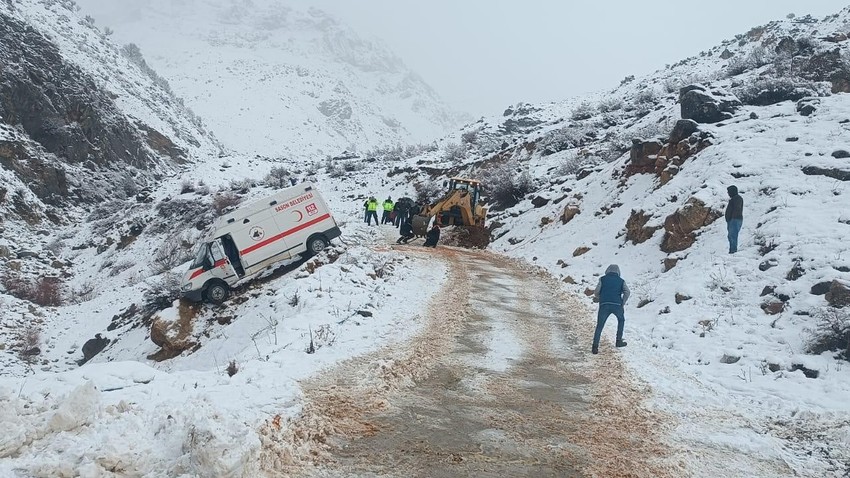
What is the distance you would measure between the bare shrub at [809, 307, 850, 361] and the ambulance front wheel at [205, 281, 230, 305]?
50.5 ft

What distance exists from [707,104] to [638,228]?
748cm

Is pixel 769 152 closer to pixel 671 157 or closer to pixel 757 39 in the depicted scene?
pixel 671 157

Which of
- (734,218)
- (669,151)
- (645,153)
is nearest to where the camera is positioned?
(734,218)

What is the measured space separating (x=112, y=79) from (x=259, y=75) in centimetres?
7575

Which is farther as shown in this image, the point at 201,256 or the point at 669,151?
the point at 669,151

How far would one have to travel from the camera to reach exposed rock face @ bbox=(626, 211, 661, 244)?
54.3 feet

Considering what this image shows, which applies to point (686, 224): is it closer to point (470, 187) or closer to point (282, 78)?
point (470, 187)

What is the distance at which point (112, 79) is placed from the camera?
51312 mm

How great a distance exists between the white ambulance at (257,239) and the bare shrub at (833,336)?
14.3 m

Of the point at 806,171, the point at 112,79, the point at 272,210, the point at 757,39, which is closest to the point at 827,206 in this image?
the point at 806,171

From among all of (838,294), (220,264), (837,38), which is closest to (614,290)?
(838,294)

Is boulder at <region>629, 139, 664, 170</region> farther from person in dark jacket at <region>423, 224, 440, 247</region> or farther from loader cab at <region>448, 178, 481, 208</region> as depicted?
person in dark jacket at <region>423, 224, 440, 247</region>

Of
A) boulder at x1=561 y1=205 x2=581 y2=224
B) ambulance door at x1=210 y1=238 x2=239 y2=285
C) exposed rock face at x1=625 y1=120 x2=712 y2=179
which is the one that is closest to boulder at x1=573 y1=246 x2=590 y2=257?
boulder at x1=561 y1=205 x2=581 y2=224

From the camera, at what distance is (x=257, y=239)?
17.3m
